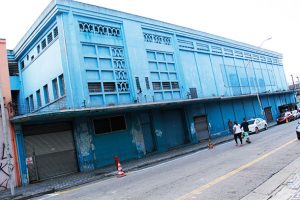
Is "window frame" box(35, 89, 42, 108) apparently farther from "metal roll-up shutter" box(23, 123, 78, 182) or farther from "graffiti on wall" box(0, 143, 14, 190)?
"graffiti on wall" box(0, 143, 14, 190)

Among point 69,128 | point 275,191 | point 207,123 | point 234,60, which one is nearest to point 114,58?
point 69,128

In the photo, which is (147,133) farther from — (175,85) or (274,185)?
(274,185)

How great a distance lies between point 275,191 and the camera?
788cm

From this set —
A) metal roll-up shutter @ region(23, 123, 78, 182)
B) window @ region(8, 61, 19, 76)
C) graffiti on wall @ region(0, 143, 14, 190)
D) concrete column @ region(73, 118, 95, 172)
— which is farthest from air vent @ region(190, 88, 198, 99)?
graffiti on wall @ region(0, 143, 14, 190)

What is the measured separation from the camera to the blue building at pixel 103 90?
2047 centimetres

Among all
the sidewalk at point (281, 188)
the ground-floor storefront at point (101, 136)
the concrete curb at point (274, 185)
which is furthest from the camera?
the ground-floor storefront at point (101, 136)

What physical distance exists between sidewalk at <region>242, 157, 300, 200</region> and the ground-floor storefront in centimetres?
1299

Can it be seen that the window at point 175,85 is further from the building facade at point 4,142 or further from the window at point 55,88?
the building facade at point 4,142

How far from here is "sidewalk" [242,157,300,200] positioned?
7387 millimetres

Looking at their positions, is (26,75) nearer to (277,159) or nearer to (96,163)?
(96,163)

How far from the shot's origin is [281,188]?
805cm

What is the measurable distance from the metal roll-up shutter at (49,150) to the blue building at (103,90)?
0.19 feet

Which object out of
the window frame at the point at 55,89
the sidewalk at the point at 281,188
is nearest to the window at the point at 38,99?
the window frame at the point at 55,89

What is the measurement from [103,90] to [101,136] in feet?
10.2
